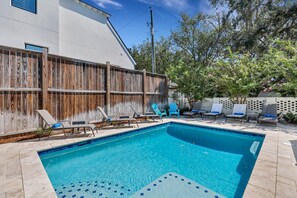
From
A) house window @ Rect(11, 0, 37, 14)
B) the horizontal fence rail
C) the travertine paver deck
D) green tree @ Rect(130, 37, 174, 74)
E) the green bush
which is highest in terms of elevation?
green tree @ Rect(130, 37, 174, 74)

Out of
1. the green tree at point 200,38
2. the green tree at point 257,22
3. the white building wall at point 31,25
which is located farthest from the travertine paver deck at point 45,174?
the green tree at point 257,22

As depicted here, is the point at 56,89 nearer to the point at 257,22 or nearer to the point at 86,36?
the point at 86,36

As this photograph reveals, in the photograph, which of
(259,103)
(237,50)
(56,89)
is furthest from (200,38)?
(56,89)

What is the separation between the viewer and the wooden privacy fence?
16.4ft

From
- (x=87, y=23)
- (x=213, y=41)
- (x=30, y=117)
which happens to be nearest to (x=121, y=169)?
(x=30, y=117)

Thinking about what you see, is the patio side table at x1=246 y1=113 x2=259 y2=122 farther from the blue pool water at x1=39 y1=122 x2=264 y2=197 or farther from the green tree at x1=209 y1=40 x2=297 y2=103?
the blue pool water at x1=39 y1=122 x2=264 y2=197

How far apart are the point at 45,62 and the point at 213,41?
1421 centimetres

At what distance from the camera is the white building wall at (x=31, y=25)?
757cm

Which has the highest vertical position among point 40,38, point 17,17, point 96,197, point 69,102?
point 17,17

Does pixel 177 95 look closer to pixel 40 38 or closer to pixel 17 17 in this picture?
pixel 40 38

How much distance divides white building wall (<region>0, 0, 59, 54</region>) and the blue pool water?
6.44 meters

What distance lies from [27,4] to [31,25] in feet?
3.48

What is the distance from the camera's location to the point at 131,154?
498 centimetres

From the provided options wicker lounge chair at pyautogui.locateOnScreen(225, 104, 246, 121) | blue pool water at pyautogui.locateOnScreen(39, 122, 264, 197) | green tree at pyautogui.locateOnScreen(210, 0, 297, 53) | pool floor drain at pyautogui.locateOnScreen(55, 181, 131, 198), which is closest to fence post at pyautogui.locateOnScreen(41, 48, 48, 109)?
blue pool water at pyautogui.locateOnScreen(39, 122, 264, 197)
